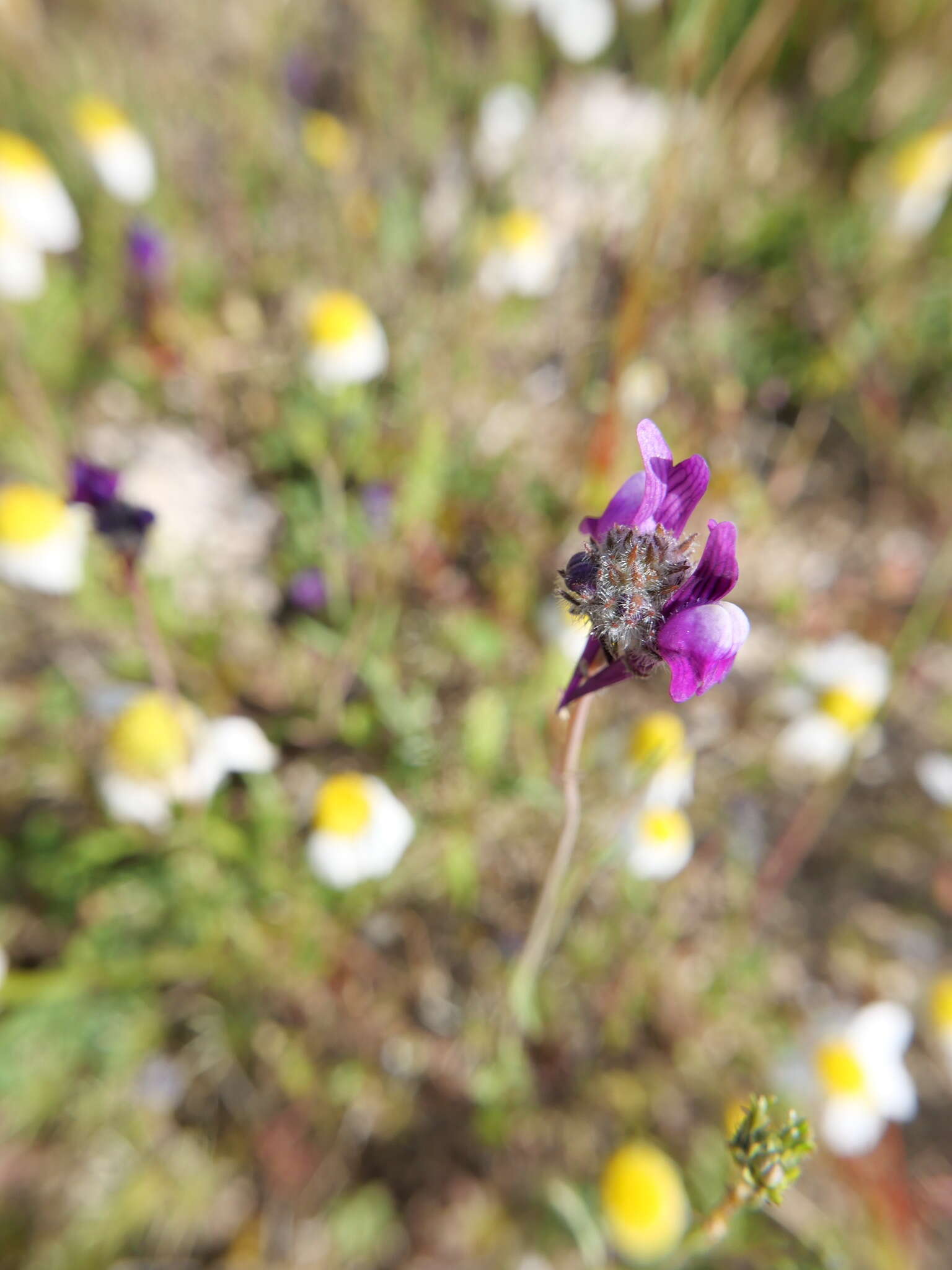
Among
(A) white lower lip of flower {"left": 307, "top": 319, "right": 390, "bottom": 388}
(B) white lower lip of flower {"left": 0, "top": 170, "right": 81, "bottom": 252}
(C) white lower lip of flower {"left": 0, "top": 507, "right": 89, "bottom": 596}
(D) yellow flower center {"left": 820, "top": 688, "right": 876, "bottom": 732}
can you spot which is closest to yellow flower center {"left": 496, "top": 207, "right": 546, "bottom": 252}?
(A) white lower lip of flower {"left": 307, "top": 319, "right": 390, "bottom": 388}

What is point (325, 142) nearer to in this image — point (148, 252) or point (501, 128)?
point (501, 128)

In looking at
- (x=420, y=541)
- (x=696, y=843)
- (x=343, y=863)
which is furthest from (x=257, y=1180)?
(x=420, y=541)

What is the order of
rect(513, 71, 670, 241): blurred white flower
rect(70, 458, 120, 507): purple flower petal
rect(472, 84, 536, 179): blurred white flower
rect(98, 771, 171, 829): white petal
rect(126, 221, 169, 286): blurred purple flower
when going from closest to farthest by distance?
rect(70, 458, 120, 507): purple flower petal
rect(98, 771, 171, 829): white petal
rect(126, 221, 169, 286): blurred purple flower
rect(472, 84, 536, 179): blurred white flower
rect(513, 71, 670, 241): blurred white flower

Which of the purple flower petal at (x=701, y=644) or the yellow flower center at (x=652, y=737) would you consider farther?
the yellow flower center at (x=652, y=737)

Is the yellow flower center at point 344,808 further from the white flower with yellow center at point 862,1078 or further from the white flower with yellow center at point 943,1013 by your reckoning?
the white flower with yellow center at point 943,1013

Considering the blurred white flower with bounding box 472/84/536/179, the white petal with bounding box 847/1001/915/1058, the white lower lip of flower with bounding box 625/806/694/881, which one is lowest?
the white petal with bounding box 847/1001/915/1058

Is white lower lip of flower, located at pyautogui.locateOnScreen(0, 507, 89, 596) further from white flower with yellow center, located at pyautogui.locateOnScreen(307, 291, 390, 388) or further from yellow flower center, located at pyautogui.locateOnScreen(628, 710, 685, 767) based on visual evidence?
yellow flower center, located at pyautogui.locateOnScreen(628, 710, 685, 767)

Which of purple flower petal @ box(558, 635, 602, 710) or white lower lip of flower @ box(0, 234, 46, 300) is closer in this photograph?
purple flower petal @ box(558, 635, 602, 710)

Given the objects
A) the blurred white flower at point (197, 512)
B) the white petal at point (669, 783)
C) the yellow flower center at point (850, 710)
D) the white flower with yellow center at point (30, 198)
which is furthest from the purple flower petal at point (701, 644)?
the white flower with yellow center at point (30, 198)
